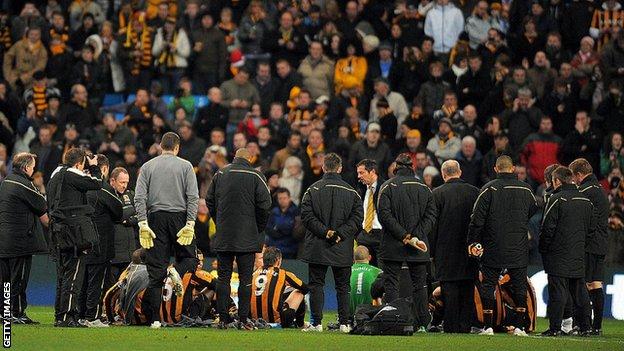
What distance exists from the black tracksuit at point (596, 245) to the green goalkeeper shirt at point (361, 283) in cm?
291

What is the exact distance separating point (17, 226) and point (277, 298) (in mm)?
3645

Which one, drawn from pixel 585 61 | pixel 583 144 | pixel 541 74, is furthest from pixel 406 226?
pixel 585 61

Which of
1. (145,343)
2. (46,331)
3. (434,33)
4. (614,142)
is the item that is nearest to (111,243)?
(46,331)

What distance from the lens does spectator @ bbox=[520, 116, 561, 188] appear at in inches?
1065

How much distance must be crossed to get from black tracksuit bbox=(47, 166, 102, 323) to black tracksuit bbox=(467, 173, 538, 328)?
16.4 feet

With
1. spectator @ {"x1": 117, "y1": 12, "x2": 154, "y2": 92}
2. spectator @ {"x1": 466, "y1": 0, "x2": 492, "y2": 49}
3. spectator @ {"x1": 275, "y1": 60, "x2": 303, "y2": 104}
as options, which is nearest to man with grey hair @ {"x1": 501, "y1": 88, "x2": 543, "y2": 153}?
spectator @ {"x1": 466, "y1": 0, "x2": 492, "y2": 49}

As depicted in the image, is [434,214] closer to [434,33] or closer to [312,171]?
[312,171]

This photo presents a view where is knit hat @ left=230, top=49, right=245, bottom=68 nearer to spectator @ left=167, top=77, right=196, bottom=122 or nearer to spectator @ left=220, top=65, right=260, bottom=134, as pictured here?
spectator @ left=220, top=65, right=260, bottom=134

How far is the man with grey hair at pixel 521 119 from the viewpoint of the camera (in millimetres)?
27734

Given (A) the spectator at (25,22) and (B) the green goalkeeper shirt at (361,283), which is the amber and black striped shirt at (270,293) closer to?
(B) the green goalkeeper shirt at (361,283)

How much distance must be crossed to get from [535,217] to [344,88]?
5.59m

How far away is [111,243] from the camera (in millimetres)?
19797

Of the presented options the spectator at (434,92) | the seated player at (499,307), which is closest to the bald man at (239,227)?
the seated player at (499,307)

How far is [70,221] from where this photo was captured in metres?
18.7
